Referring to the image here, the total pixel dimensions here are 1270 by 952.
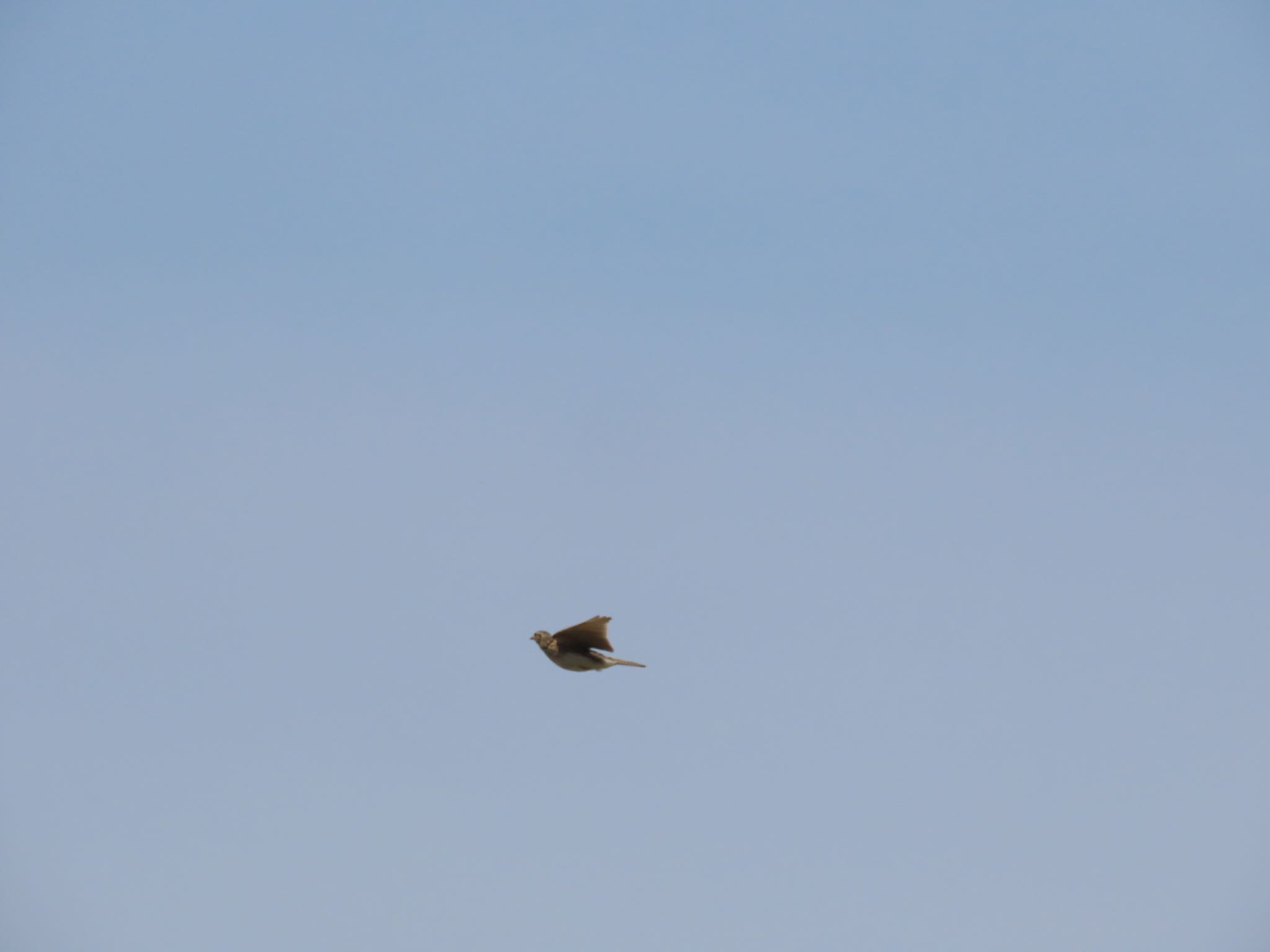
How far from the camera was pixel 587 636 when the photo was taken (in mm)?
51688

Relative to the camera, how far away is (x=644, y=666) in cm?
5119

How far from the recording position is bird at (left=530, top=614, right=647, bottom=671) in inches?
2026

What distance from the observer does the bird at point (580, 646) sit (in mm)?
51469

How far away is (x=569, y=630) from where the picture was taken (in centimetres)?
5144

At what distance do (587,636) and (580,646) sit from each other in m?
0.74

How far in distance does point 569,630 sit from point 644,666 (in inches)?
100

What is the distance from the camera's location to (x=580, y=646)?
5228 cm

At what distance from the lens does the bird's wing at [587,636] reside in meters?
51.2

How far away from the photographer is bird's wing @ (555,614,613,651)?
51.2m
